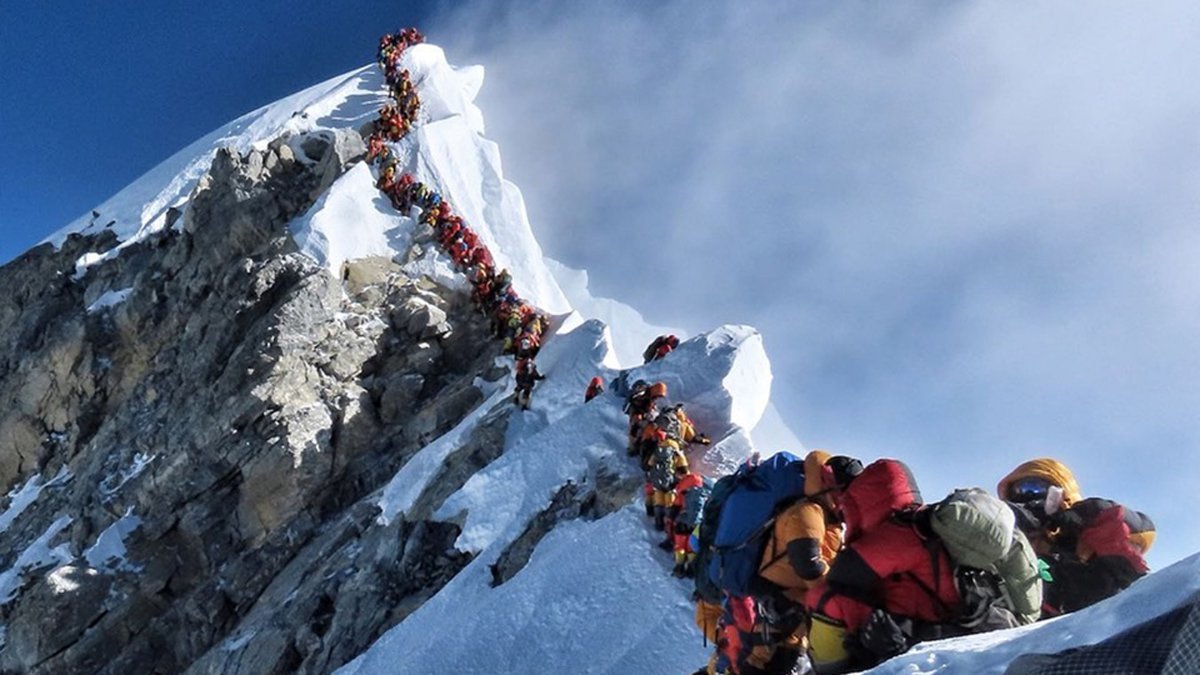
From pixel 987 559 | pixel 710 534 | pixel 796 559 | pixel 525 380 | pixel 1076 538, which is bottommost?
pixel 1076 538

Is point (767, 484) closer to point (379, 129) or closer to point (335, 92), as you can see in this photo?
point (379, 129)

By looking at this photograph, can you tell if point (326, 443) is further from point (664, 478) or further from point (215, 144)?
point (215, 144)

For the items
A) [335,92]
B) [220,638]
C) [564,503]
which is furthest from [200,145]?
[564,503]

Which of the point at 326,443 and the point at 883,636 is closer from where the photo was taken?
the point at 883,636

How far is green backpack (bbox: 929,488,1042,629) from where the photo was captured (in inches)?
169

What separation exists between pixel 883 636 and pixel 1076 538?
8.74ft

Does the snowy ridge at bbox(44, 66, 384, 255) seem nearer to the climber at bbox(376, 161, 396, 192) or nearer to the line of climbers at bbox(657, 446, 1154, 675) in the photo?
the climber at bbox(376, 161, 396, 192)

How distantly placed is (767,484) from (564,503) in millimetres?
6944

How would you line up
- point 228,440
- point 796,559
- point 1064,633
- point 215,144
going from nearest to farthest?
point 1064,633 → point 796,559 → point 228,440 → point 215,144

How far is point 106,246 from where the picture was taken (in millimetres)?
29234

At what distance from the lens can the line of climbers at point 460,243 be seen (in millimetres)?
19062

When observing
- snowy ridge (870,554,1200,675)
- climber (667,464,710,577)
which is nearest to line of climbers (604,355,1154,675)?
snowy ridge (870,554,1200,675)

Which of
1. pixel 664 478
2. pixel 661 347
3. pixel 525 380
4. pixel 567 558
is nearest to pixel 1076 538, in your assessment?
pixel 664 478

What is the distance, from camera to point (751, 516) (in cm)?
540
